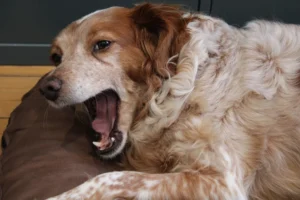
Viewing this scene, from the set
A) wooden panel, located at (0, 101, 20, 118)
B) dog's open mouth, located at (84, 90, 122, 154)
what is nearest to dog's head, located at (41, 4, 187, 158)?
dog's open mouth, located at (84, 90, 122, 154)

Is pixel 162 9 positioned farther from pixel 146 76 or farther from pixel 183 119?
pixel 183 119

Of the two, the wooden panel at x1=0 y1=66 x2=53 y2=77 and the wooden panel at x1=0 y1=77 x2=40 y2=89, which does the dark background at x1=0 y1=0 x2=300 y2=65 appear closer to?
the wooden panel at x1=0 y1=66 x2=53 y2=77

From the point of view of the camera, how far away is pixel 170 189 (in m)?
1.62

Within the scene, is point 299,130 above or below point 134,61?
below

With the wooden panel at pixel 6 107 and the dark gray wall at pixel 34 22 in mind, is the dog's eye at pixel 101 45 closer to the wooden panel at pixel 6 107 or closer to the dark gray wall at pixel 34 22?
the wooden panel at pixel 6 107

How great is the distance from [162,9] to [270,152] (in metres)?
0.71

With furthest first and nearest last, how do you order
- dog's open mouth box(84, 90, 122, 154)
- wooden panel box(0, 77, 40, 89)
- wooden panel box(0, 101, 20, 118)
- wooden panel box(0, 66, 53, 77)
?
1. wooden panel box(0, 66, 53, 77)
2. wooden panel box(0, 77, 40, 89)
3. wooden panel box(0, 101, 20, 118)
4. dog's open mouth box(84, 90, 122, 154)

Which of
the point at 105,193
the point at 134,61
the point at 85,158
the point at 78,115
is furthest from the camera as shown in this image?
the point at 78,115

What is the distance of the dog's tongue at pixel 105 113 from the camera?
6.16 feet

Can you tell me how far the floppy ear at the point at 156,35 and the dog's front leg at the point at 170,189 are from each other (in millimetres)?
403

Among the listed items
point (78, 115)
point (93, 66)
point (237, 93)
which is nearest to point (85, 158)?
point (78, 115)

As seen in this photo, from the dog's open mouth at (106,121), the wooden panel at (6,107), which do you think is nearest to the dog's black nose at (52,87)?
the dog's open mouth at (106,121)

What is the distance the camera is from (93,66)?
181 cm

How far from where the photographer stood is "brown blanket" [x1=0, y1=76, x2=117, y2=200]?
5.87ft
